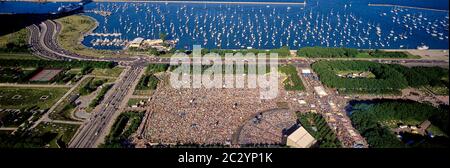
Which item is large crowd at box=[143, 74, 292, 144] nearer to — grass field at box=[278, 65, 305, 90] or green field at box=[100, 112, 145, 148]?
green field at box=[100, 112, 145, 148]

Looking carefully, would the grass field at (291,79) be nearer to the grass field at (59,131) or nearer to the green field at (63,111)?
the grass field at (59,131)

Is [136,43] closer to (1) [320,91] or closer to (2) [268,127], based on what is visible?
(1) [320,91]

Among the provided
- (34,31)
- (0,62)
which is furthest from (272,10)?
(0,62)

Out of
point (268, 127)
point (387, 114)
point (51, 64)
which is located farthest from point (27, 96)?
point (387, 114)

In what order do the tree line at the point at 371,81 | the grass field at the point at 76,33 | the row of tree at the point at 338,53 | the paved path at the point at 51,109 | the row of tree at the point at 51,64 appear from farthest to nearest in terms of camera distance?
the grass field at the point at 76,33 < the row of tree at the point at 338,53 < the row of tree at the point at 51,64 < the tree line at the point at 371,81 < the paved path at the point at 51,109

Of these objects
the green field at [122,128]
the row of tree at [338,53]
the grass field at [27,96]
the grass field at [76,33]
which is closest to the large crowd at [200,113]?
the green field at [122,128]
